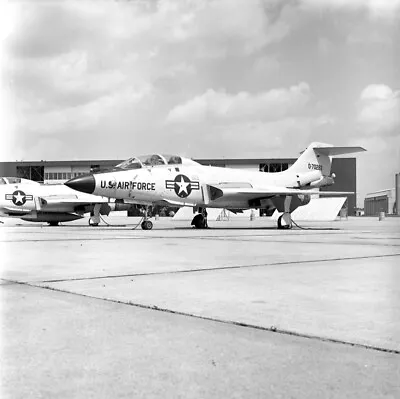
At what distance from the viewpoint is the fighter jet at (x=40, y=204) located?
998 inches

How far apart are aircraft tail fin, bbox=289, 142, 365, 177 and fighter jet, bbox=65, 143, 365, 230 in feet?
4.83

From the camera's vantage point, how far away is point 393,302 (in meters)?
4.24

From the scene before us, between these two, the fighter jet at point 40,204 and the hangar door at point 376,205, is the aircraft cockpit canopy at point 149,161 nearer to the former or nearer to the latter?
the fighter jet at point 40,204

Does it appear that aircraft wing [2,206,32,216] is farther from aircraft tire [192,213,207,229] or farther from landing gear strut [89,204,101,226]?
aircraft tire [192,213,207,229]

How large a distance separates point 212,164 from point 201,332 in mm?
70746

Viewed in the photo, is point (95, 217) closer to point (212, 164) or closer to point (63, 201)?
point (63, 201)

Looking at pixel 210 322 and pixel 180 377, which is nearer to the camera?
pixel 180 377

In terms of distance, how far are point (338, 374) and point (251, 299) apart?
197 centimetres

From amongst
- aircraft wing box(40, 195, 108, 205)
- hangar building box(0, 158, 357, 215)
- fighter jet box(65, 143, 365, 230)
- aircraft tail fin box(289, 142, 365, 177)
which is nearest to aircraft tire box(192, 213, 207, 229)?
fighter jet box(65, 143, 365, 230)

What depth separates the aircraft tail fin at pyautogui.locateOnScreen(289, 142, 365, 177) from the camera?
24.5m

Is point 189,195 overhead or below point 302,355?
overhead

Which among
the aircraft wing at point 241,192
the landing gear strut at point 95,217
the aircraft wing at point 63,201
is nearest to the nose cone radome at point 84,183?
the aircraft wing at point 241,192

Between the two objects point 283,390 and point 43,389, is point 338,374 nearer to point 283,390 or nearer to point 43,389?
point 283,390

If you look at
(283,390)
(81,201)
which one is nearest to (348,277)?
(283,390)
